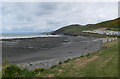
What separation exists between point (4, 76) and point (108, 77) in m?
6.30

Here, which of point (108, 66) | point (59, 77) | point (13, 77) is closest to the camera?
point (59, 77)

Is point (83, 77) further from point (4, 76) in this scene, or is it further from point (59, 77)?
point (4, 76)

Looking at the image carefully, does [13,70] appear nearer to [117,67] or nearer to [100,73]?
[100,73]

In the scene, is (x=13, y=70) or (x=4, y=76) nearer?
(x=4, y=76)

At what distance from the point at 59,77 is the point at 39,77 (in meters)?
1.24

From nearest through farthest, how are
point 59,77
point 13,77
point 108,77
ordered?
point 108,77 → point 59,77 → point 13,77

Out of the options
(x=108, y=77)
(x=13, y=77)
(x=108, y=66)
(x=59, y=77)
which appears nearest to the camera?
(x=108, y=77)

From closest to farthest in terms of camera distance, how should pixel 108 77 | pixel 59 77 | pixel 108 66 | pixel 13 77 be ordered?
pixel 108 77 → pixel 59 77 → pixel 13 77 → pixel 108 66

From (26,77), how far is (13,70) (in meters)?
2.02

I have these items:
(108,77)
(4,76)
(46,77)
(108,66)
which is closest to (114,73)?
(108,77)

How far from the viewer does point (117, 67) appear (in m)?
9.13

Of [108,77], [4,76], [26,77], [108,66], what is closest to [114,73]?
[108,77]

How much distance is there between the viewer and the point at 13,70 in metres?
10.2

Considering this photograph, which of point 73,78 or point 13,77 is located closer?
point 73,78
